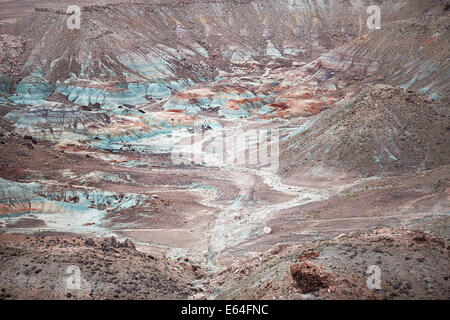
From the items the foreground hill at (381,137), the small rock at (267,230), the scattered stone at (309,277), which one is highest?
the foreground hill at (381,137)

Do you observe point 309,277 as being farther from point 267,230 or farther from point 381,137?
point 381,137

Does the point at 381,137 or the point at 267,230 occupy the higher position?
the point at 381,137

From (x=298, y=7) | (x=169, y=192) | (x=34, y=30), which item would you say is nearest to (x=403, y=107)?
(x=169, y=192)

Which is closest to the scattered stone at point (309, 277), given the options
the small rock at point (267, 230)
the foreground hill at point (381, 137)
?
the small rock at point (267, 230)

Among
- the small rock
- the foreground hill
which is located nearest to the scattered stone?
the small rock

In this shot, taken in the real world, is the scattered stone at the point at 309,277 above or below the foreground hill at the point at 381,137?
below

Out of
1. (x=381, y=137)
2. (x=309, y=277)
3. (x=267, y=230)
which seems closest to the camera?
(x=309, y=277)

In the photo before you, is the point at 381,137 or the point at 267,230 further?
the point at 381,137

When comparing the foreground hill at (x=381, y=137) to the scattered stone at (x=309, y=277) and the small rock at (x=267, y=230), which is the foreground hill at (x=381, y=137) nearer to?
the small rock at (x=267, y=230)

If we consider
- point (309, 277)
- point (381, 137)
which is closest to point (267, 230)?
point (309, 277)

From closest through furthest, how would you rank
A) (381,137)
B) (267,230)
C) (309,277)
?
1. (309,277)
2. (267,230)
3. (381,137)

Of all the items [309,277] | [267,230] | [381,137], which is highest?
[381,137]

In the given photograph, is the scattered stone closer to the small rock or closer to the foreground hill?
the small rock
